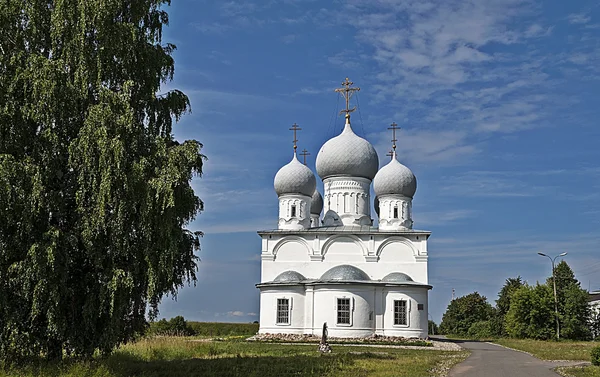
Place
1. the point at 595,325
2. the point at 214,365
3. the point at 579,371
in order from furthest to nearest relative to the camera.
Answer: the point at 595,325
the point at 214,365
the point at 579,371

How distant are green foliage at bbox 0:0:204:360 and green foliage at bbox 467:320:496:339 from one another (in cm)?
4178

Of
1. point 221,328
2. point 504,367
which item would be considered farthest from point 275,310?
point 504,367

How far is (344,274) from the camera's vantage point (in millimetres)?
35062

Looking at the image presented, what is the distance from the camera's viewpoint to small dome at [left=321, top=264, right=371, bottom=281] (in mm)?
34938

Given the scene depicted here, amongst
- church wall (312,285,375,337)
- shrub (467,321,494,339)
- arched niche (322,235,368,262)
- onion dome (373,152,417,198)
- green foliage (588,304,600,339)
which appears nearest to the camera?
church wall (312,285,375,337)

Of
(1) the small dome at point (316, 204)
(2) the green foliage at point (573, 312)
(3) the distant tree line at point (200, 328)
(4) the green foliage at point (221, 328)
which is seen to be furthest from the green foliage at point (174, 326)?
(2) the green foliage at point (573, 312)

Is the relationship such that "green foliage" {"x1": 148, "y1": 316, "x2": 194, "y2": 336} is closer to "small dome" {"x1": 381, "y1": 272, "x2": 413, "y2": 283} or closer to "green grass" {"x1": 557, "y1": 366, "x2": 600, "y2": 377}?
"small dome" {"x1": 381, "y1": 272, "x2": 413, "y2": 283}

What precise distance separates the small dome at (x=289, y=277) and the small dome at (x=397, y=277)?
15.4ft

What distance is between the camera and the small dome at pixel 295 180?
41312mm

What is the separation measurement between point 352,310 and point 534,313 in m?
14.2

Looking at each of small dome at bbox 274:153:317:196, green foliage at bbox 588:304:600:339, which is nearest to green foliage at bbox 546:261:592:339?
green foliage at bbox 588:304:600:339

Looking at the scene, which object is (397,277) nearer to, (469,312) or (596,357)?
(596,357)

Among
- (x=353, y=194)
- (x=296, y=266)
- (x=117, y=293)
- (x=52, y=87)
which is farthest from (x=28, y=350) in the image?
(x=353, y=194)

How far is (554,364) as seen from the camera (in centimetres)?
2064
